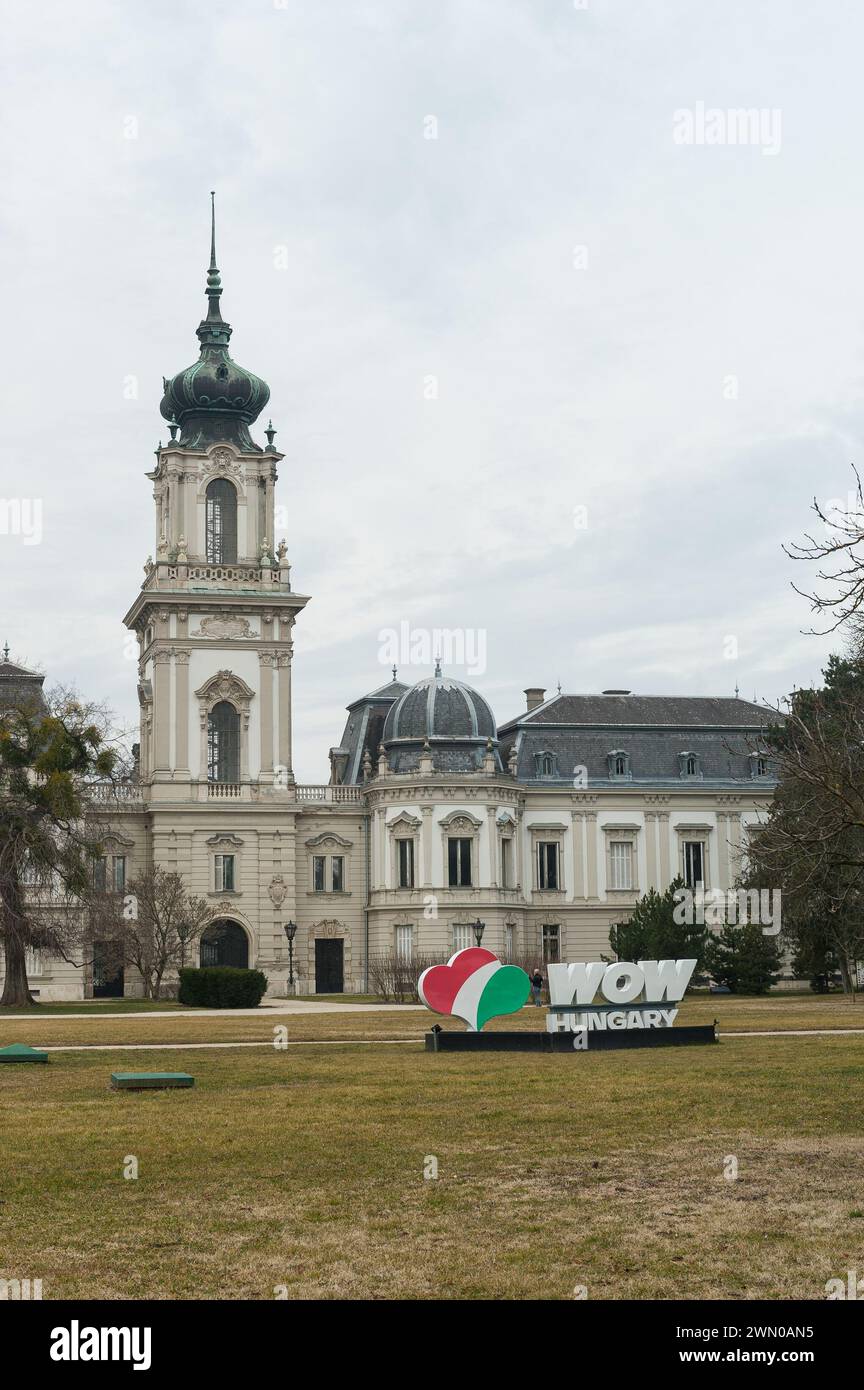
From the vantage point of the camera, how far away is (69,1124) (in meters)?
20.8

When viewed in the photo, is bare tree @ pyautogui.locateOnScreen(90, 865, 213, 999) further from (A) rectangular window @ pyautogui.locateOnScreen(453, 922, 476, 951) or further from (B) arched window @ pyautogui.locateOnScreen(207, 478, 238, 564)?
(B) arched window @ pyautogui.locateOnScreen(207, 478, 238, 564)

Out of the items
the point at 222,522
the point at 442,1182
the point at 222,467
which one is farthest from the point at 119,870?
the point at 442,1182

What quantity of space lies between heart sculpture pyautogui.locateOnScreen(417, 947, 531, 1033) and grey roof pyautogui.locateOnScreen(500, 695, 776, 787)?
47.4 meters

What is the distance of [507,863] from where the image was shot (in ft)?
258

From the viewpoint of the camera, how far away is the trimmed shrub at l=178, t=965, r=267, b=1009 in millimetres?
58875

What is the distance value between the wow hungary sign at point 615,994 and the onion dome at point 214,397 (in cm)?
4766

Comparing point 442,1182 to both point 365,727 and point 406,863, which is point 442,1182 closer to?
point 406,863

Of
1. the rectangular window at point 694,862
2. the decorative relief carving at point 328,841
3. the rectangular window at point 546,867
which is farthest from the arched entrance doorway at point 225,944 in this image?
the rectangular window at point 694,862

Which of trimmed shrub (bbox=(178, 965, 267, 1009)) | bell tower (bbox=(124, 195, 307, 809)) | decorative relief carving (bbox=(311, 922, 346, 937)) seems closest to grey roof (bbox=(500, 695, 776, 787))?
decorative relief carving (bbox=(311, 922, 346, 937))

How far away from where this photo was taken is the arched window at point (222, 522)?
77.6 metres

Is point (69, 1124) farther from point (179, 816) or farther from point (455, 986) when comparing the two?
point (179, 816)

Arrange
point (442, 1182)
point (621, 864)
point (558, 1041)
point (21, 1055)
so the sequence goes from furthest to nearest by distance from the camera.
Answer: point (621, 864) → point (558, 1041) → point (21, 1055) → point (442, 1182)

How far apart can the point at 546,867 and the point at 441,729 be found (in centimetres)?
867

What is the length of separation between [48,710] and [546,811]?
2789 centimetres
